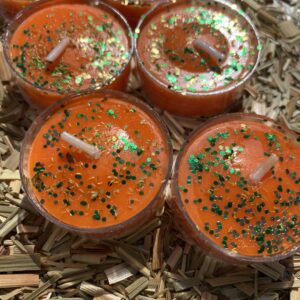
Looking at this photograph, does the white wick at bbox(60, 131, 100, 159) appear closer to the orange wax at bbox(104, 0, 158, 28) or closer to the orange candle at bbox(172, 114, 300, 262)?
the orange candle at bbox(172, 114, 300, 262)

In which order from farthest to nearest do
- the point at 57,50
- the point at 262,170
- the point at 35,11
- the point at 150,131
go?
the point at 35,11 → the point at 57,50 → the point at 150,131 → the point at 262,170

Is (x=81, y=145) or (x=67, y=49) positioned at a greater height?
(x=67, y=49)

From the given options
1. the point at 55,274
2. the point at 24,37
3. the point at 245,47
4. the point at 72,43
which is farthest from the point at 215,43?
the point at 55,274

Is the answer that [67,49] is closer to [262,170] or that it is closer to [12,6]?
[12,6]

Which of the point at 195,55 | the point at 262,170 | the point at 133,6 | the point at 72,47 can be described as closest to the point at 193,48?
the point at 195,55

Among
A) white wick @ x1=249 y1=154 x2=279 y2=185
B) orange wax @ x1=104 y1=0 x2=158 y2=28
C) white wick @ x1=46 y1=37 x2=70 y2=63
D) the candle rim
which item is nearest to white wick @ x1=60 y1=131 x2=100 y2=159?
the candle rim

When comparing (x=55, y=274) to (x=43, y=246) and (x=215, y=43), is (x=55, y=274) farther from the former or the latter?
(x=215, y=43)

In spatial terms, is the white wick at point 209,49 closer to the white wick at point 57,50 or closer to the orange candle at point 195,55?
the orange candle at point 195,55
